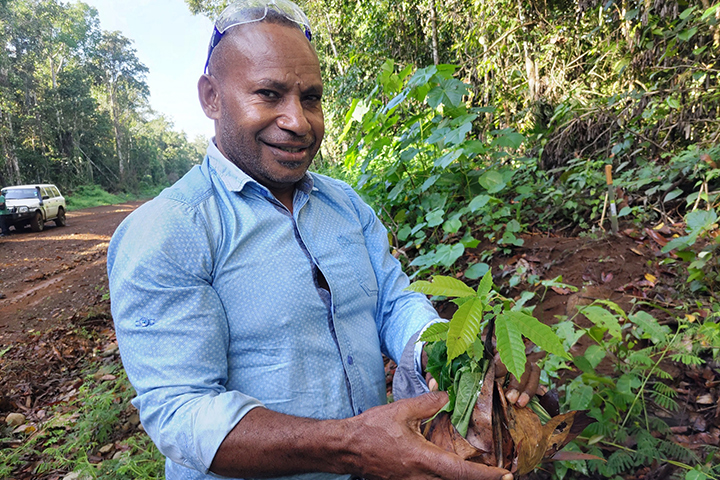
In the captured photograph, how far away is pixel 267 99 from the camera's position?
1.42m

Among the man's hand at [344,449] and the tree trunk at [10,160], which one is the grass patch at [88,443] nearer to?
the man's hand at [344,449]

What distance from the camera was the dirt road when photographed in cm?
573

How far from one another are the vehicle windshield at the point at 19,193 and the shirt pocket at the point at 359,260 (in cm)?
1435

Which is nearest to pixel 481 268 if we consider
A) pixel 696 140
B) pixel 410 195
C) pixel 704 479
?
pixel 410 195

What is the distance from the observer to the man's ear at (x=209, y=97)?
1490mm

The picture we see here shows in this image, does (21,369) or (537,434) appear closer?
(537,434)

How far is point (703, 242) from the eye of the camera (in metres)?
2.63

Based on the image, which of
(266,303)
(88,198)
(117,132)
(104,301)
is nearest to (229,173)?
(266,303)

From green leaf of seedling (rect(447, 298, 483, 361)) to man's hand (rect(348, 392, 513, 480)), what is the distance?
21cm

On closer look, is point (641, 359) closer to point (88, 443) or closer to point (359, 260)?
point (359, 260)

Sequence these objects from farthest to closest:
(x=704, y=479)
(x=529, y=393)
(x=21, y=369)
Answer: (x=21, y=369)
(x=704, y=479)
(x=529, y=393)

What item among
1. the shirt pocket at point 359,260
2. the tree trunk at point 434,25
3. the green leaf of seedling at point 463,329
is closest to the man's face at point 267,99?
the shirt pocket at point 359,260

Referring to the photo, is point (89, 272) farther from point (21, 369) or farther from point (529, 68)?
point (529, 68)

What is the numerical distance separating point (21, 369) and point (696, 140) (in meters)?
6.66
